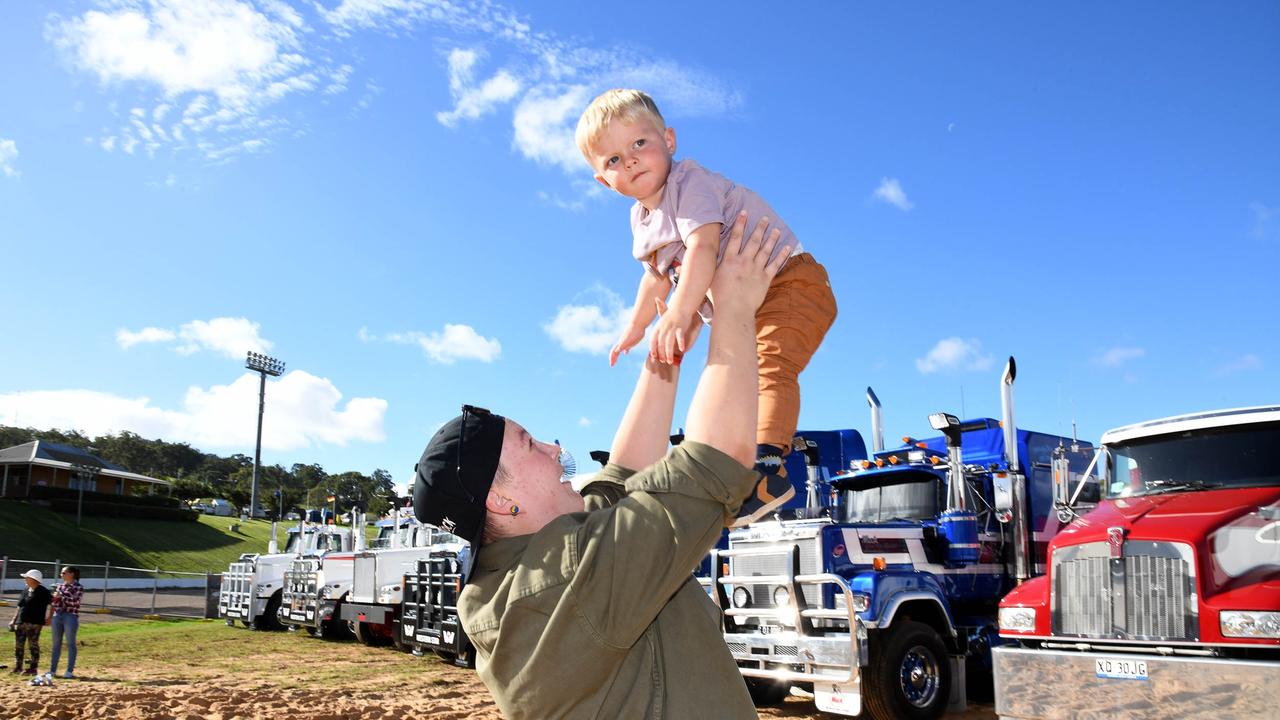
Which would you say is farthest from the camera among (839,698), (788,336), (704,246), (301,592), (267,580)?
(267,580)

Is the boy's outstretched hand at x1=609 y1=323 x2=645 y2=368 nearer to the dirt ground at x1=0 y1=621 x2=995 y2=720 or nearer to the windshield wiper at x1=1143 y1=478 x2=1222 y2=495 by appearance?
the windshield wiper at x1=1143 y1=478 x2=1222 y2=495

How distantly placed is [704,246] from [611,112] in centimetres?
51

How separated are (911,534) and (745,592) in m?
1.87

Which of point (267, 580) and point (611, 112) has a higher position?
point (611, 112)

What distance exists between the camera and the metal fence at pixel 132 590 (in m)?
27.1

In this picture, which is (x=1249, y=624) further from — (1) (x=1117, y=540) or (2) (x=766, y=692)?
(2) (x=766, y=692)

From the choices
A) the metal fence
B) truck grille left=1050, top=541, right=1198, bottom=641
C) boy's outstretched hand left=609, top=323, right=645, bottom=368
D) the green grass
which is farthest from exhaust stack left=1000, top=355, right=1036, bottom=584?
the green grass

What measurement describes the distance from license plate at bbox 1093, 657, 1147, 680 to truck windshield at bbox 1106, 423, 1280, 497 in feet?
5.28

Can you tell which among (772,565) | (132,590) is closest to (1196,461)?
(772,565)

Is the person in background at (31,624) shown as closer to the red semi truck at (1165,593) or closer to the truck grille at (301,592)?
the truck grille at (301,592)

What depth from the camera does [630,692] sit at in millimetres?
1729

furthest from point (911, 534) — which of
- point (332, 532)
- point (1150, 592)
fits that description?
point (332, 532)

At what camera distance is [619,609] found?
Result: 63.9 inches

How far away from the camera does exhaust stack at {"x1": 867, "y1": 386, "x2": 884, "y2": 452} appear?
1135cm
